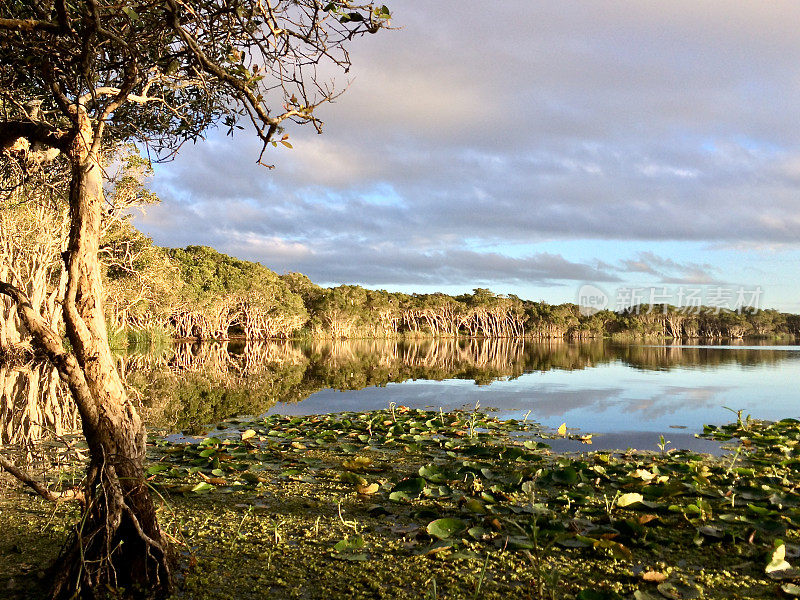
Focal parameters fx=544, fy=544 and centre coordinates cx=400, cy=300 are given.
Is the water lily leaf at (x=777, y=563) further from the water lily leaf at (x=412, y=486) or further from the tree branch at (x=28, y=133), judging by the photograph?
the tree branch at (x=28, y=133)

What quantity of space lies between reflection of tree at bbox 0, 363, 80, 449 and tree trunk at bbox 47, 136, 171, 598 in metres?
4.67

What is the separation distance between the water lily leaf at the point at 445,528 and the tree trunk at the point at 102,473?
189cm

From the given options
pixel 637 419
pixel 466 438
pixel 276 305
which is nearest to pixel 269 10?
pixel 466 438

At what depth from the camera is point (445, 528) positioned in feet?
14.2

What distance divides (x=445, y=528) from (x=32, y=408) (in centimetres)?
1184

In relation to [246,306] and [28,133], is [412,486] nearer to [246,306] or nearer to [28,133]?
[28,133]

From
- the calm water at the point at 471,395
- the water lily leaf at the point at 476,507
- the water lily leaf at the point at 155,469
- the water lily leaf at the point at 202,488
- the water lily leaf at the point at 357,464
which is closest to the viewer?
the water lily leaf at the point at 476,507

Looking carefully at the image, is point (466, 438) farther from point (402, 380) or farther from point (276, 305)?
point (276, 305)

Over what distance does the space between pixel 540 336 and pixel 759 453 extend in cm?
10637

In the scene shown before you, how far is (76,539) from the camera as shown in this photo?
3.52m

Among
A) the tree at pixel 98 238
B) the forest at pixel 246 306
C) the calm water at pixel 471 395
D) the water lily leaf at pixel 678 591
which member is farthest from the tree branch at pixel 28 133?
the calm water at pixel 471 395

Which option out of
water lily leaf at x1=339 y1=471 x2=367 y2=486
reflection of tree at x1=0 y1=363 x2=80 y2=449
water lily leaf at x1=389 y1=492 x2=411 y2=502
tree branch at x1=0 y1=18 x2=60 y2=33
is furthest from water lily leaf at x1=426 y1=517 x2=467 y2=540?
reflection of tree at x1=0 y1=363 x2=80 y2=449

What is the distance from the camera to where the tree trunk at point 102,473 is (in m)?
3.36

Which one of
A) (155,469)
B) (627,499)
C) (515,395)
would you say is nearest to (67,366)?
(155,469)
